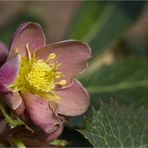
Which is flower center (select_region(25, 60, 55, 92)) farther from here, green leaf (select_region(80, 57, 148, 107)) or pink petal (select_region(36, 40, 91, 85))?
green leaf (select_region(80, 57, 148, 107))

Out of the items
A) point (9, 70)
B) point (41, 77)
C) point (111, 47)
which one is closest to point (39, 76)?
point (41, 77)

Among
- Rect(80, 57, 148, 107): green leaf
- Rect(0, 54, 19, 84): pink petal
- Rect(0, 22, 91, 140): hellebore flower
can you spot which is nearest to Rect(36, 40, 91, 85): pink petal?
Rect(0, 22, 91, 140): hellebore flower

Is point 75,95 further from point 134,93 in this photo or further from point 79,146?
point 134,93

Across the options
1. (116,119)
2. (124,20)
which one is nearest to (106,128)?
(116,119)

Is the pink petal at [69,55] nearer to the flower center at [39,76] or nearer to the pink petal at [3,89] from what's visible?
the flower center at [39,76]

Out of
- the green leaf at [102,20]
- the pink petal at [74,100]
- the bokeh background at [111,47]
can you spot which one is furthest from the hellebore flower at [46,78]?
the green leaf at [102,20]
